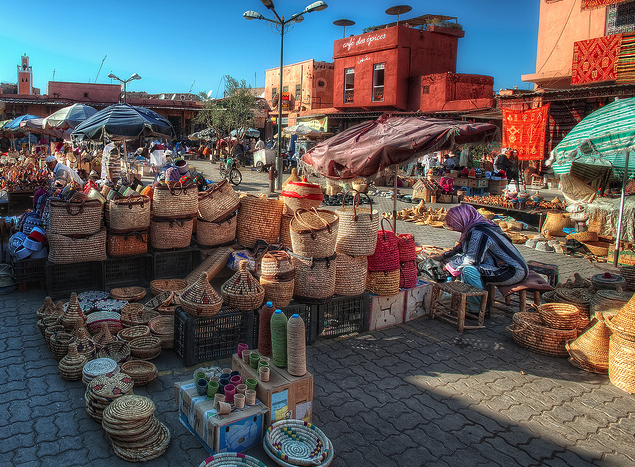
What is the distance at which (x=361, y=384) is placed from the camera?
3.86 m

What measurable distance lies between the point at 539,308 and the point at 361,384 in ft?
7.33

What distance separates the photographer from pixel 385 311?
5.07 metres

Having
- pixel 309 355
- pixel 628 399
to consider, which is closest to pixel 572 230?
pixel 628 399

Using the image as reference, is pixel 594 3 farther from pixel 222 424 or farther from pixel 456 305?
pixel 222 424

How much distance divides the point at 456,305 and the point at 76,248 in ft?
14.5

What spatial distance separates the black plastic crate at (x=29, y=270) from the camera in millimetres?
5461

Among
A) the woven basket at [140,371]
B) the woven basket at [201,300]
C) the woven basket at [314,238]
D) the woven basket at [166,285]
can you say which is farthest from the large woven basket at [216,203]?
the woven basket at [140,371]

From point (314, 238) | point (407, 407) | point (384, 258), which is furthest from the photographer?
point (384, 258)

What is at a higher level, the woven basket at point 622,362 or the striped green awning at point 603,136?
the striped green awning at point 603,136

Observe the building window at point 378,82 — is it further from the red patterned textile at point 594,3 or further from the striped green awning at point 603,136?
the striped green awning at point 603,136

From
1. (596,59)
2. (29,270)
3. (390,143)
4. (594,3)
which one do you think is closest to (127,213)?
(29,270)

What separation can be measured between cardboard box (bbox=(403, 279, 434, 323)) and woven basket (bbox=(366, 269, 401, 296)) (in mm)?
292

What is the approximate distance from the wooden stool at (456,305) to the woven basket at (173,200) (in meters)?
3.19

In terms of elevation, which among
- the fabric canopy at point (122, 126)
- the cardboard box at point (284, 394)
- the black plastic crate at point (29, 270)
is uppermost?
the fabric canopy at point (122, 126)
